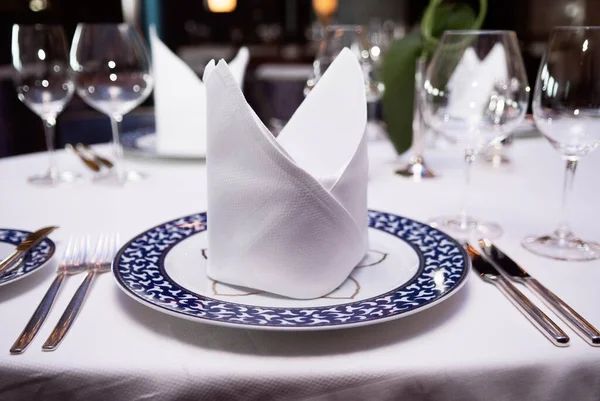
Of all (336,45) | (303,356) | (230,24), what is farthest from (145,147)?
(230,24)

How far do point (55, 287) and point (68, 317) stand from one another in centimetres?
8

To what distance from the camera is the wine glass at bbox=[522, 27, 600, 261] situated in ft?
2.34

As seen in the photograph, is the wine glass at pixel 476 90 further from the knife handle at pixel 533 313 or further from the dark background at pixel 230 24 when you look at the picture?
the dark background at pixel 230 24

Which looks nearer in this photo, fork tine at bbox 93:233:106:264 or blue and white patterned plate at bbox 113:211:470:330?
blue and white patterned plate at bbox 113:211:470:330

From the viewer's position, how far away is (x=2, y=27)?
5.11 meters

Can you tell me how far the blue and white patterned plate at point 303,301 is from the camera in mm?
506

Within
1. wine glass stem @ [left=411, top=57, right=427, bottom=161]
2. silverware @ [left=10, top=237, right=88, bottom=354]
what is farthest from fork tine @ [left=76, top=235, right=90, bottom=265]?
wine glass stem @ [left=411, top=57, right=427, bottom=161]

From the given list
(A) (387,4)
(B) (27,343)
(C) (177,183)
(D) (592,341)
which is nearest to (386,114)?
(C) (177,183)

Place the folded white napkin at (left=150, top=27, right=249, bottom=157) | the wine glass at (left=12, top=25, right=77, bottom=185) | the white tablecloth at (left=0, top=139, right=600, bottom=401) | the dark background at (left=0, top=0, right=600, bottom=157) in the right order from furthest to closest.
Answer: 1. the dark background at (left=0, top=0, right=600, bottom=157)
2. the folded white napkin at (left=150, top=27, right=249, bottom=157)
3. the wine glass at (left=12, top=25, right=77, bottom=185)
4. the white tablecloth at (left=0, top=139, right=600, bottom=401)

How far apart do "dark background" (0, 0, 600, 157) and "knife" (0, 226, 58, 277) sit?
3.85 feet

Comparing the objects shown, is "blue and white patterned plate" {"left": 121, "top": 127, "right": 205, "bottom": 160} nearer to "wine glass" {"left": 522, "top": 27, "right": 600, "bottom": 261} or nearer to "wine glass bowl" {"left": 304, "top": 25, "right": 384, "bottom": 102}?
"wine glass bowl" {"left": 304, "top": 25, "right": 384, "bottom": 102}

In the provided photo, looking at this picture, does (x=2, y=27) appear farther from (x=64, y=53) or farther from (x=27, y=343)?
(x=27, y=343)

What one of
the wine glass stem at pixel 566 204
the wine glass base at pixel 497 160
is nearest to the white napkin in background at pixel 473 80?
the wine glass stem at pixel 566 204

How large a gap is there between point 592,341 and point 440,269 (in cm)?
16
